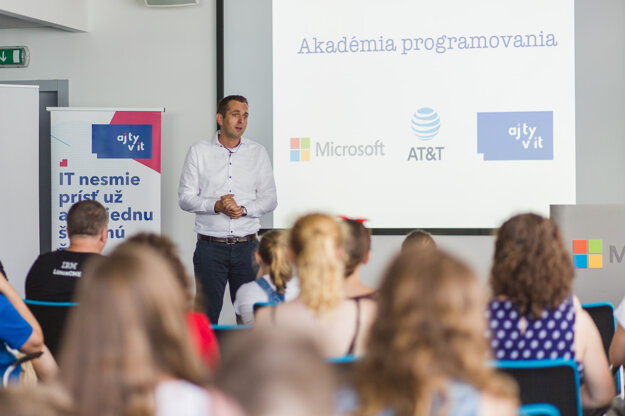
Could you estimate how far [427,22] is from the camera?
5980 mm

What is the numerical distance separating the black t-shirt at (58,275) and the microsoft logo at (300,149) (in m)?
3.00

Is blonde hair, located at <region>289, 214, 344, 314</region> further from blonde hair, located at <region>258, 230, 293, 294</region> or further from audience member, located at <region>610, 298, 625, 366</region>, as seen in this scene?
audience member, located at <region>610, 298, 625, 366</region>

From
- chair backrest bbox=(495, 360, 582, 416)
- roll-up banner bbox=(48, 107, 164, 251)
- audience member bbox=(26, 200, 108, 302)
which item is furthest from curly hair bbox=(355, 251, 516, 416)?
roll-up banner bbox=(48, 107, 164, 251)

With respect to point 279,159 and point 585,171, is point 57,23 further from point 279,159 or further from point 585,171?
point 585,171

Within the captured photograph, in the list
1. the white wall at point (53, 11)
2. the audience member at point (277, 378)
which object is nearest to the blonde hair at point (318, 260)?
the audience member at point (277, 378)

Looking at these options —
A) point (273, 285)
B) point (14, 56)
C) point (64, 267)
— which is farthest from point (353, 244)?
point (14, 56)

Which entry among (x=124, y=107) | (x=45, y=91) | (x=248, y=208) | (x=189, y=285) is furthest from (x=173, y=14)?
(x=189, y=285)

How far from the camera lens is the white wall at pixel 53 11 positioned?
582 centimetres

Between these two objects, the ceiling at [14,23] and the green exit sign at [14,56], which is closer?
the ceiling at [14,23]

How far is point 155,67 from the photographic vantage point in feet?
21.1

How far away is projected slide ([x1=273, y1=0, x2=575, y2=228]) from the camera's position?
5.82 meters

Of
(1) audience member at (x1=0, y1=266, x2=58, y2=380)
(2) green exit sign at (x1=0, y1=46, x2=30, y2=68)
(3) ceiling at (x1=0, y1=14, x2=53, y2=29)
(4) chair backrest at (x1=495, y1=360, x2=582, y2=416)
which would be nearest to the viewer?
(4) chair backrest at (x1=495, y1=360, x2=582, y2=416)

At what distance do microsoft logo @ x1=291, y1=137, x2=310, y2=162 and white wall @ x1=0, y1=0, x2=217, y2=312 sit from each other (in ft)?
2.35

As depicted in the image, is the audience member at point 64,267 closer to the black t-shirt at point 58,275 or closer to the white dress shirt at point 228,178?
the black t-shirt at point 58,275
